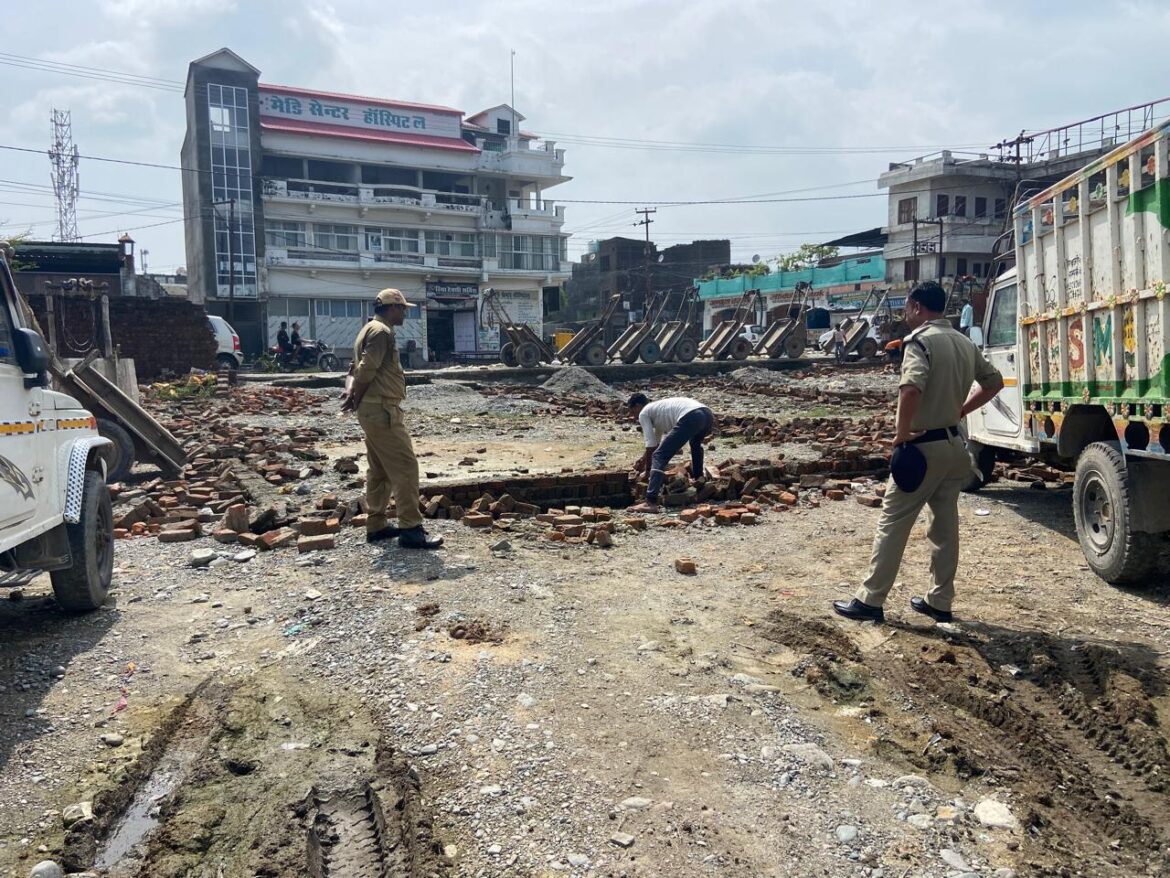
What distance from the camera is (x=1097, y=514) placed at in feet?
Answer: 18.7

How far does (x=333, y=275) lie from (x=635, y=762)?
45985mm

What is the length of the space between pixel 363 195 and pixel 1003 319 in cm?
4361

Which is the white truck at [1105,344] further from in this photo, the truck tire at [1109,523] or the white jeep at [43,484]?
the white jeep at [43,484]

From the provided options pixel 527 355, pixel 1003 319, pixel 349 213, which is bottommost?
pixel 1003 319

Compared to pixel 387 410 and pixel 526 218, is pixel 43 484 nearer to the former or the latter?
pixel 387 410

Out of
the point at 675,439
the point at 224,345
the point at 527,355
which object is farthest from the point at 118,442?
the point at 527,355

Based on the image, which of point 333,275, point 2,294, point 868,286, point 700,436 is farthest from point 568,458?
point 868,286

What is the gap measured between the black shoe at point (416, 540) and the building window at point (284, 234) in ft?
141

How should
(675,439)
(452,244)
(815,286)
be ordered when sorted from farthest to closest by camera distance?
1. (815,286)
2. (452,244)
3. (675,439)

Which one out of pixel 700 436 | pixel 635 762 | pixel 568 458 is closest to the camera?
pixel 635 762

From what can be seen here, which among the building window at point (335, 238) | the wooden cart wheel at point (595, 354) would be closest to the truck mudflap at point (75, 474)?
the wooden cart wheel at point (595, 354)

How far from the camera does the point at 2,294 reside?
462 cm

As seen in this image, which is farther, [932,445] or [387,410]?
[387,410]

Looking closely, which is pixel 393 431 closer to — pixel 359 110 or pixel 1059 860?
pixel 1059 860
